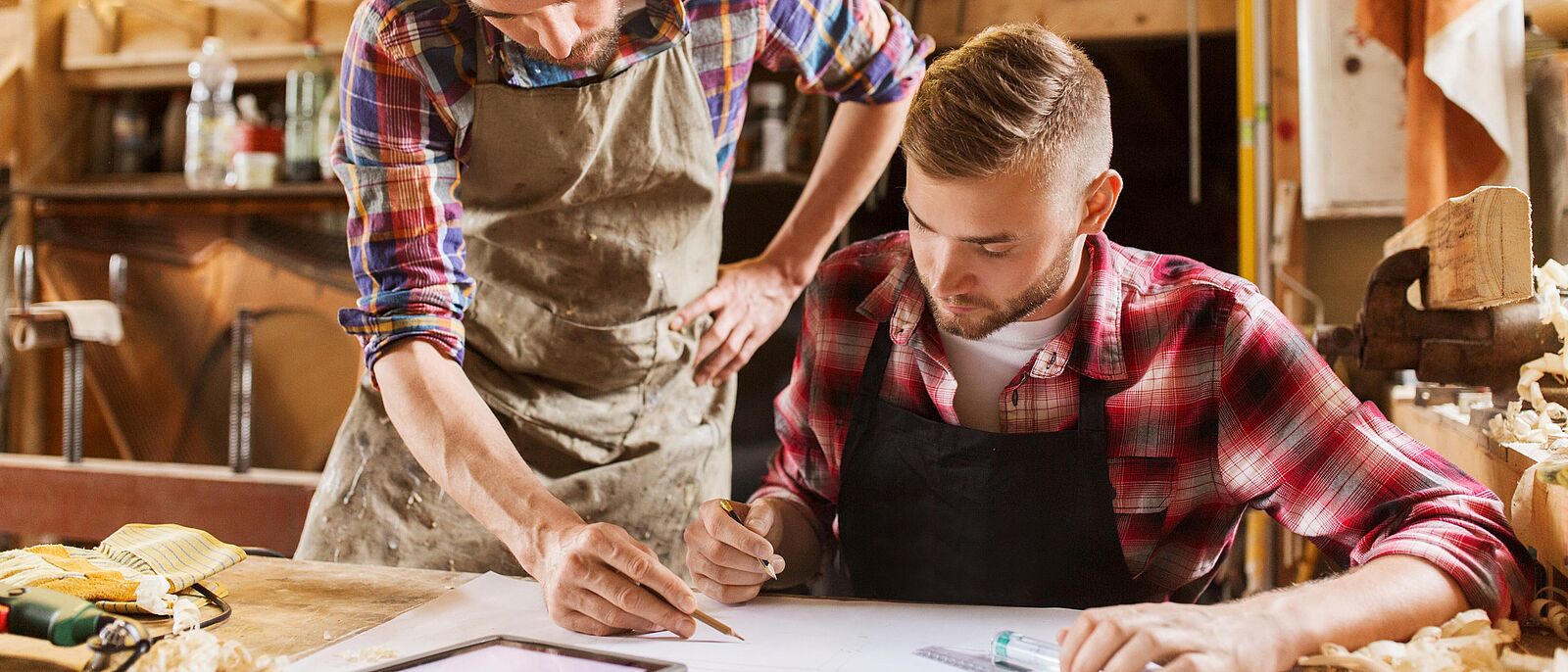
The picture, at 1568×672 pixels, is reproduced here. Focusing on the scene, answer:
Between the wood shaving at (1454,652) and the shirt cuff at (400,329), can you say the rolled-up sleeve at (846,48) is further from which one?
the wood shaving at (1454,652)

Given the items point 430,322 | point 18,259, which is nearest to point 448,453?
point 430,322

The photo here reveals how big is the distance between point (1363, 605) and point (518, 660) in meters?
0.70

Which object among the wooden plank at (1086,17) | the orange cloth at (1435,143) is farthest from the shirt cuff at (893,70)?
the wooden plank at (1086,17)

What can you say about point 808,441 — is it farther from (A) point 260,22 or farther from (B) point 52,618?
(A) point 260,22

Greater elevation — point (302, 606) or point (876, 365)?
point (876, 365)

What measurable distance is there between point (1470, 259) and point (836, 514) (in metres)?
0.74

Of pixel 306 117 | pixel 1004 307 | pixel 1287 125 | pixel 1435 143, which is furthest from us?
pixel 306 117

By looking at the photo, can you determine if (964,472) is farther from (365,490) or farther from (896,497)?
(365,490)

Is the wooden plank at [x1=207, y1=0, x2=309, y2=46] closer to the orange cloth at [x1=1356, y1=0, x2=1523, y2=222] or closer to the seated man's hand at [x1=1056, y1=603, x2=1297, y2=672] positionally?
the orange cloth at [x1=1356, y1=0, x2=1523, y2=222]

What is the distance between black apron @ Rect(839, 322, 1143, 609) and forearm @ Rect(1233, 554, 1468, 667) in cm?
30


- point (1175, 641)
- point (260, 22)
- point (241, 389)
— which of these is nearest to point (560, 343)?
point (1175, 641)

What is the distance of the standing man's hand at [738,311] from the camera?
1.63 meters

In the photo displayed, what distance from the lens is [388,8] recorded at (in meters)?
1.29

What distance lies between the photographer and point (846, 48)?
63.0 inches
